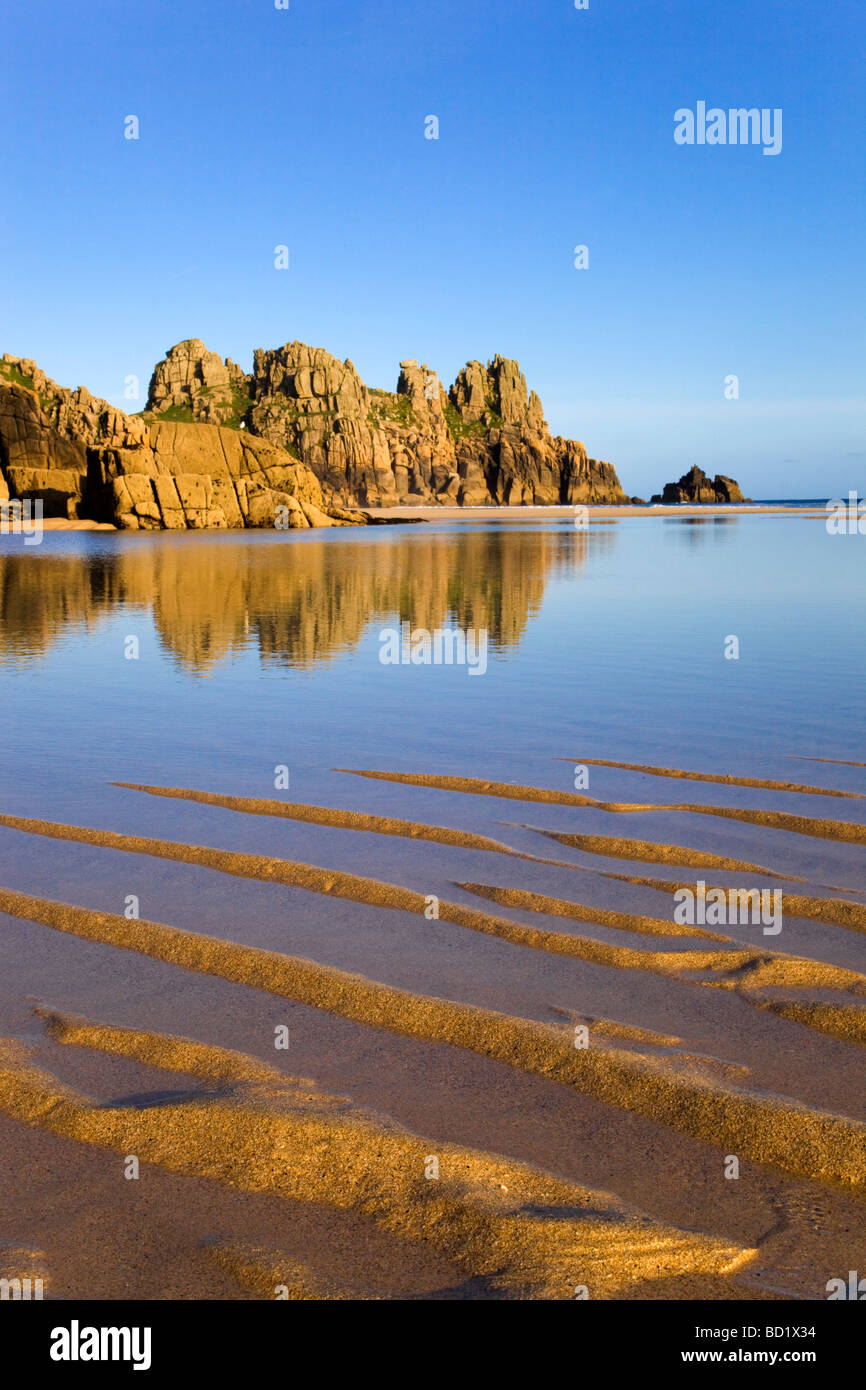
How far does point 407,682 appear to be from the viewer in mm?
16234

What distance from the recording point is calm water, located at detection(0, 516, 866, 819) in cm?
1128

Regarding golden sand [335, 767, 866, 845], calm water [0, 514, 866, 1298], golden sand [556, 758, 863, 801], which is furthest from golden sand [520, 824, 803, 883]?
golden sand [556, 758, 863, 801]

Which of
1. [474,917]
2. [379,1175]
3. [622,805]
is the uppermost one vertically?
[622,805]

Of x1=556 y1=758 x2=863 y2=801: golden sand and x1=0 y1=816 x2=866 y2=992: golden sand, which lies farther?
x1=556 y1=758 x2=863 y2=801: golden sand

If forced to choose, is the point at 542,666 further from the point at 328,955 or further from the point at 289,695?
the point at 328,955

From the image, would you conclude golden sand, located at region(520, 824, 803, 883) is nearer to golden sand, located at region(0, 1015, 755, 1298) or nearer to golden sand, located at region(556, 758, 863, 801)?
golden sand, located at region(556, 758, 863, 801)

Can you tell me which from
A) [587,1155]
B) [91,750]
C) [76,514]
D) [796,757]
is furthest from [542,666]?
[76,514]

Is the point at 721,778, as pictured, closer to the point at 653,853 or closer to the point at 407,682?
the point at 653,853

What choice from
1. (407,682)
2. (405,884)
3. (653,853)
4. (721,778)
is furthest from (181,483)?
(405,884)

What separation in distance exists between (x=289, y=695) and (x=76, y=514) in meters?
103

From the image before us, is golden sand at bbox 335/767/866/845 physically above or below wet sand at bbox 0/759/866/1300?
above

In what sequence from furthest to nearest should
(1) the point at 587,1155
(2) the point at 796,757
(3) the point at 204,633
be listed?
(3) the point at 204,633
(2) the point at 796,757
(1) the point at 587,1155

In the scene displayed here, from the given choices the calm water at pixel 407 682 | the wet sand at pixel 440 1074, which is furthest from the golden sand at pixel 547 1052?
the calm water at pixel 407 682
